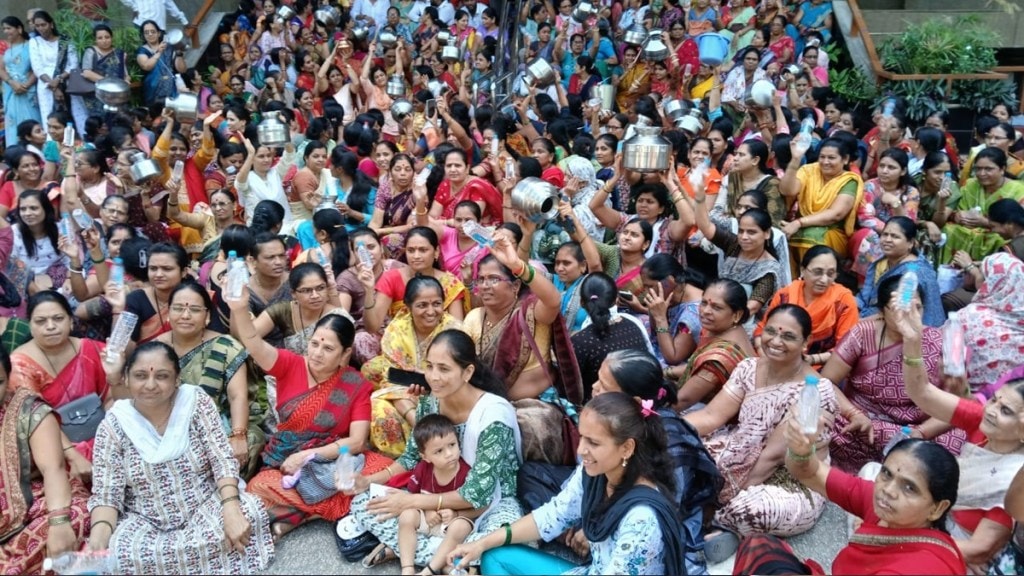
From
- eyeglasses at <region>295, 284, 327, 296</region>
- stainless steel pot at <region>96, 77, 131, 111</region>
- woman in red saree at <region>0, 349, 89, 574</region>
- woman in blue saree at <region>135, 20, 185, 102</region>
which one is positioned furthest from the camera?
woman in blue saree at <region>135, 20, 185, 102</region>

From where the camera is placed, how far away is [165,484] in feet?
9.20

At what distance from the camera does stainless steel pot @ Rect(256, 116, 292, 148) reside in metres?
5.53

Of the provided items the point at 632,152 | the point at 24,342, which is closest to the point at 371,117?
the point at 632,152

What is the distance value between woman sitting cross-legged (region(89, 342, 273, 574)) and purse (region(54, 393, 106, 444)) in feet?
1.68

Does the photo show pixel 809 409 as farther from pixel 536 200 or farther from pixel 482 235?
pixel 536 200

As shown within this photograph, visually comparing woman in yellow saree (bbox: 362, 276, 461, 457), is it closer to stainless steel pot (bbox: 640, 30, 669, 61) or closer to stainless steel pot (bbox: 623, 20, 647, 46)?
stainless steel pot (bbox: 640, 30, 669, 61)

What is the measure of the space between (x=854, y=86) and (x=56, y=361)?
7.96 meters

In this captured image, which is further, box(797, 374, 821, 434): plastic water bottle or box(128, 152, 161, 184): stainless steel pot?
box(128, 152, 161, 184): stainless steel pot

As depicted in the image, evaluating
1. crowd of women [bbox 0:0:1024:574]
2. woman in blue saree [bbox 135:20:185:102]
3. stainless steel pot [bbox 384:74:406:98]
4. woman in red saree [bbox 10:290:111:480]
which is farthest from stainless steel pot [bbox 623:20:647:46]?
woman in red saree [bbox 10:290:111:480]

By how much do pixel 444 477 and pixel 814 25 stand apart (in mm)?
8258

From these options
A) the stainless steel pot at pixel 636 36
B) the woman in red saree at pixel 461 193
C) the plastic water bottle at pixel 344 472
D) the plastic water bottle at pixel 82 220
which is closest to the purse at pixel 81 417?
the plastic water bottle at pixel 344 472

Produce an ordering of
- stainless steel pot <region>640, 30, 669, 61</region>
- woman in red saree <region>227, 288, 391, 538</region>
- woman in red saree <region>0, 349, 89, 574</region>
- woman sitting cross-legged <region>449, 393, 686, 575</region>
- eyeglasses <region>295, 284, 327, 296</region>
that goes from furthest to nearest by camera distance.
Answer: stainless steel pot <region>640, 30, 669, 61</region> < eyeglasses <region>295, 284, 327, 296</region> < woman in red saree <region>227, 288, 391, 538</region> < woman in red saree <region>0, 349, 89, 574</region> < woman sitting cross-legged <region>449, 393, 686, 575</region>

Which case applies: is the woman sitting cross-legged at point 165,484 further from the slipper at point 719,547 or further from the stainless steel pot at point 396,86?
the stainless steel pot at point 396,86

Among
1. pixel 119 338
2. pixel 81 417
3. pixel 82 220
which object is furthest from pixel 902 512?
pixel 82 220
